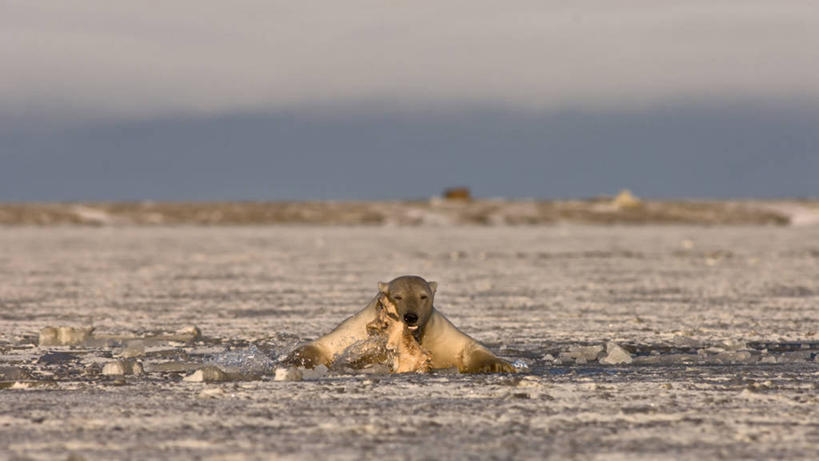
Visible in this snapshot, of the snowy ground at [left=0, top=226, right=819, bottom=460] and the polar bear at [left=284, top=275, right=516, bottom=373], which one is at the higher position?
the polar bear at [left=284, top=275, right=516, bottom=373]

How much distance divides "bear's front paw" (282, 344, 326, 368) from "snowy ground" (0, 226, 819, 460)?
0.26 meters

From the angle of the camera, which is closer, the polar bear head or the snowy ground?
the snowy ground

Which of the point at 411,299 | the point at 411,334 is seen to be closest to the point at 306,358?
the point at 411,334

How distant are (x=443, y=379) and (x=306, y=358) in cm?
136

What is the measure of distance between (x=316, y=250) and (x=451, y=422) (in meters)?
32.8

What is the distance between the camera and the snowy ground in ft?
22.0

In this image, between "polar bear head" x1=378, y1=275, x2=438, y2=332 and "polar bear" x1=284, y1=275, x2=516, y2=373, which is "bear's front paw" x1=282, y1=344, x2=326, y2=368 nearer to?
"polar bear" x1=284, y1=275, x2=516, y2=373

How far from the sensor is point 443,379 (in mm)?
9500

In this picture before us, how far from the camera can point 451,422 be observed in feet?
24.2

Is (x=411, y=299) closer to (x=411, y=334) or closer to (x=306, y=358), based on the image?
(x=411, y=334)

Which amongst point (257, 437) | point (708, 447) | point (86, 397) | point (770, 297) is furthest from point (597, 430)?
point (770, 297)

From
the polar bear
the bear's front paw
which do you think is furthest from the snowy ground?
the polar bear

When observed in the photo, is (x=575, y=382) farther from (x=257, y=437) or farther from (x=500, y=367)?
(x=257, y=437)

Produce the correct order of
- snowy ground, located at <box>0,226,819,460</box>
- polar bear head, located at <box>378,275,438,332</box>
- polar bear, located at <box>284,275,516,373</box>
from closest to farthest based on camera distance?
1. snowy ground, located at <box>0,226,819,460</box>
2. polar bear head, located at <box>378,275,438,332</box>
3. polar bear, located at <box>284,275,516,373</box>
